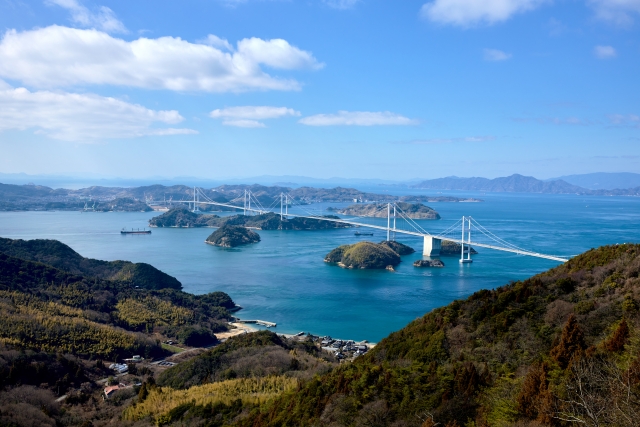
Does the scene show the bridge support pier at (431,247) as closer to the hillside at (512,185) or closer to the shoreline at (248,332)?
the shoreline at (248,332)

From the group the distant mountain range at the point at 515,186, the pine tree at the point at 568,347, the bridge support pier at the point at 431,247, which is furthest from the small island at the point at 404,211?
the distant mountain range at the point at 515,186

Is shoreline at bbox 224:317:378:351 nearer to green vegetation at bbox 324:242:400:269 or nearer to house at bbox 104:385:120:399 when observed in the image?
house at bbox 104:385:120:399

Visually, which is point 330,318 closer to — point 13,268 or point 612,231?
point 13,268

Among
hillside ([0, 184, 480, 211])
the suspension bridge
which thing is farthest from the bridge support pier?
hillside ([0, 184, 480, 211])

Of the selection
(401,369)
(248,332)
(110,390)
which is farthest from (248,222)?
(401,369)

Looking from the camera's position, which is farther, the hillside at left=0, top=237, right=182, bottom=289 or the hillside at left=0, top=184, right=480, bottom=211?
the hillside at left=0, top=184, right=480, bottom=211

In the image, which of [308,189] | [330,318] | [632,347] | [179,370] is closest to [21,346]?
[179,370]
